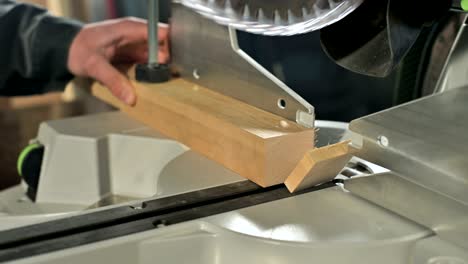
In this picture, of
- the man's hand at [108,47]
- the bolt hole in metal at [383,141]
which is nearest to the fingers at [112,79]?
the man's hand at [108,47]

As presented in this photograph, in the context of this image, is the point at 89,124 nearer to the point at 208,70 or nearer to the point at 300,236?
the point at 208,70

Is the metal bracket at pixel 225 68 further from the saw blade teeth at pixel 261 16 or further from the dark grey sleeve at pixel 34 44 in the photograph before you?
the dark grey sleeve at pixel 34 44

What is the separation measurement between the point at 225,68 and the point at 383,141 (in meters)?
0.25

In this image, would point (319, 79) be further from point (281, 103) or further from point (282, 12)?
point (282, 12)

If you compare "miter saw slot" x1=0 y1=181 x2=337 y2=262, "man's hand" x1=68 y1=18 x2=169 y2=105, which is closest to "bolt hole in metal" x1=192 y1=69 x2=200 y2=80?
"man's hand" x1=68 y1=18 x2=169 y2=105

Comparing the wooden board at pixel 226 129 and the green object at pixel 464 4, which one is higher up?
the green object at pixel 464 4

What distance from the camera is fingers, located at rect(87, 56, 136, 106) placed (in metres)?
0.87

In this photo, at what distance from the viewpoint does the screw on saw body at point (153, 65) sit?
0.83m

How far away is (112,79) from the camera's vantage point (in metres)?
0.89

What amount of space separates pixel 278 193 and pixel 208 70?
0.24 m

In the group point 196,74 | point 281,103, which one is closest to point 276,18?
point 281,103

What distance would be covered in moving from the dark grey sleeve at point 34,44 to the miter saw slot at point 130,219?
50 centimetres

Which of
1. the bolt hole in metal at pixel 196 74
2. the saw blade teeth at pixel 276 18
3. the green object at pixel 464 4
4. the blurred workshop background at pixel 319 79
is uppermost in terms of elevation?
the green object at pixel 464 4

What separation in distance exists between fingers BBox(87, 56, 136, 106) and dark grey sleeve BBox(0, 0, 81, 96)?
0.10 meters
